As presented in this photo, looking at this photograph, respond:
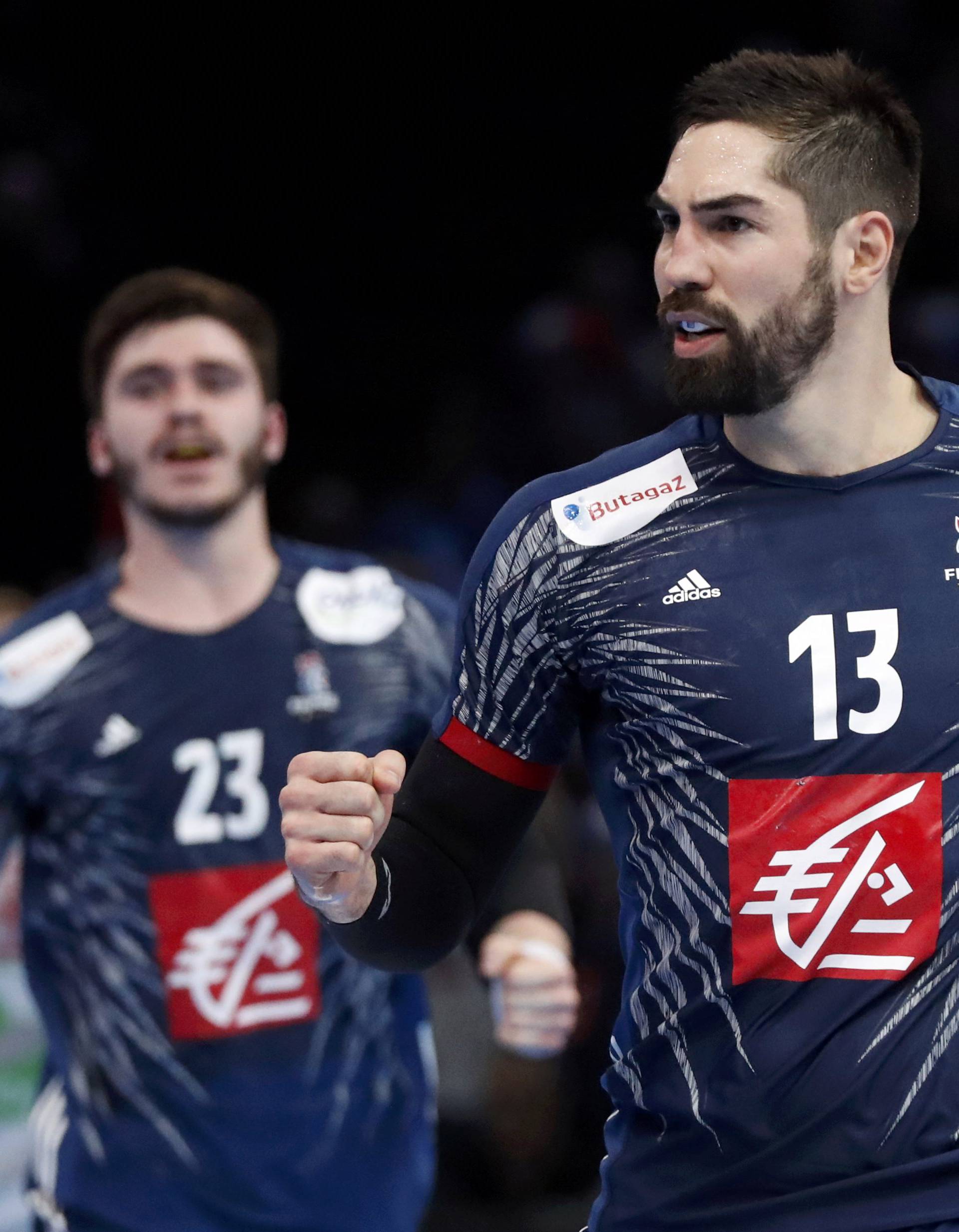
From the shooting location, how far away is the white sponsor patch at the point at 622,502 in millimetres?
2326

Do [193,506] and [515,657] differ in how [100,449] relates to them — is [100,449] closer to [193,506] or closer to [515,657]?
[193,506]

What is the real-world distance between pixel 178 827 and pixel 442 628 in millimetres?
670

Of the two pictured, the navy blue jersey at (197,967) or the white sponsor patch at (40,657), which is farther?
the white sponsor patch at (40,657)

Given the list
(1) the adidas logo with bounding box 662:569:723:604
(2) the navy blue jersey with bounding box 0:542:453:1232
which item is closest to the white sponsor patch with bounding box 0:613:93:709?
(2) the navy blue jersey with bounding box 0:542:453:1232

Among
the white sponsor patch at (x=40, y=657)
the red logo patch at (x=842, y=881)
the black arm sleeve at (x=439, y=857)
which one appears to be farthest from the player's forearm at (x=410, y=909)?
the white sponsor patch at (x=40, y=657)

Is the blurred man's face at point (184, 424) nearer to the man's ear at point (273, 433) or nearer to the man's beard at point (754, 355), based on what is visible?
the man's ear at point (273, 433)

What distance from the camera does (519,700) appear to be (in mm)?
2357

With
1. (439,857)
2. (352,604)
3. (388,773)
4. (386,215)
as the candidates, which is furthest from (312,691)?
(386,215)

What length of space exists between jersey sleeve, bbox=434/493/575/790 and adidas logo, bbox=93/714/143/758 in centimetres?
124

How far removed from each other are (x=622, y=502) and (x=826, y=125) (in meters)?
0.57

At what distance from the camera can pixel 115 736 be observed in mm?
3480

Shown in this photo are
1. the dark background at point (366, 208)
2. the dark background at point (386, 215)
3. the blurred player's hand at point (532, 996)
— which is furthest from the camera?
the dark background at point (366, 208)

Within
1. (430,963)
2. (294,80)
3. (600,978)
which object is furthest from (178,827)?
(294,80)

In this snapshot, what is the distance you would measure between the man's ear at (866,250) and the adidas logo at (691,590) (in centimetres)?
44
